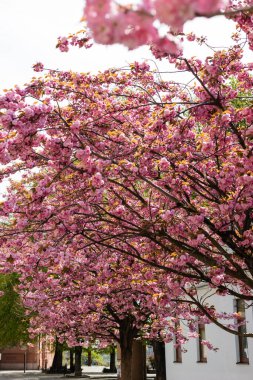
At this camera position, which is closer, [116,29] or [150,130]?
[116,29]

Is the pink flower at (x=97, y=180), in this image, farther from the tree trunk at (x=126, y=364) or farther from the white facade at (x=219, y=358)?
the tree trunk at (x=126, y=364)

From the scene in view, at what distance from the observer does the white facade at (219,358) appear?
1764 cm

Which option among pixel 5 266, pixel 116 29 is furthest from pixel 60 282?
pixel 116 29

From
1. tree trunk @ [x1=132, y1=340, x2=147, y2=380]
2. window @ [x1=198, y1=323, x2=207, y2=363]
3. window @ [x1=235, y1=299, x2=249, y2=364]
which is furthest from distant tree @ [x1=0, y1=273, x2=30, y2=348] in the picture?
window @ [x1=235, y1=299, x2=249, y2=364]

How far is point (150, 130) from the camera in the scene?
8062 mm

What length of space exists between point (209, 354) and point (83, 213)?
13.2 m

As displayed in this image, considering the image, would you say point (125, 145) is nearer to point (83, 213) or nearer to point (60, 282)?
point (83, 213)

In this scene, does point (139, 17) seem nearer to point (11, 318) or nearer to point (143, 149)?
point (143, 149)

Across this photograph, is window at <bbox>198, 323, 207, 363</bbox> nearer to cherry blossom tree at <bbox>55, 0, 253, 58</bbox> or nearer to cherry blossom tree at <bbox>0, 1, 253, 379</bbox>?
cherry blossom tree at <bbox>0, 1, 253, 379</bbox>

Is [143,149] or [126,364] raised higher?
[143,149]

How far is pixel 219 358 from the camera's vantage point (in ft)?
63.9

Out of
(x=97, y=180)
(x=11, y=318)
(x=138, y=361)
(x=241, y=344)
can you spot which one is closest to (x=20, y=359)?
(x=11, y=318)

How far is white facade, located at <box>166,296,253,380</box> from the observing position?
17.6 metres

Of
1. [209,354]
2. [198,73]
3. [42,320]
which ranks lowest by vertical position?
[209,354]
